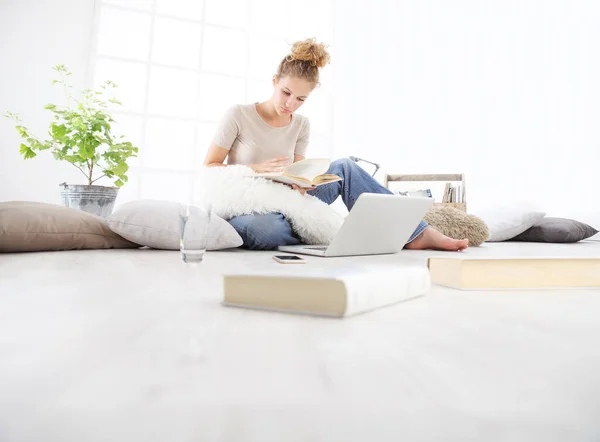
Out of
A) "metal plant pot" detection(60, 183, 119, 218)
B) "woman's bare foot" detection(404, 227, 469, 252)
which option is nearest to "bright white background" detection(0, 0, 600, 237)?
"metal plant pot" detection(60, 183, 119, 218)

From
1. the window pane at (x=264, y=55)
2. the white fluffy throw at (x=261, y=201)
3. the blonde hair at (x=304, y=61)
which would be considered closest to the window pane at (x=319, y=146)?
the window pane at (x=264, y=55)

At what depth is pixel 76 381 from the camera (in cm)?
38

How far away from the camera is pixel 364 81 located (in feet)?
15.4

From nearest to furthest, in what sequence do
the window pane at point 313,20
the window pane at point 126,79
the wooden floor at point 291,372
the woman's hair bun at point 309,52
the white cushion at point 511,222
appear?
the wooden floor at point 291,372 < the woman's hair bun at point 309,52 < the white cushion at point 511,222 < the window pane at point 126,79 < the window pane at point 313,20

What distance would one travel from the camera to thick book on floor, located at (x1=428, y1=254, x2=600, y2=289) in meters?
0.90

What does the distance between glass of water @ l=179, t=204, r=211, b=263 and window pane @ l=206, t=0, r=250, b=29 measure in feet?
11.1

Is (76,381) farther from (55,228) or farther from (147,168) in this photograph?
(147,168)

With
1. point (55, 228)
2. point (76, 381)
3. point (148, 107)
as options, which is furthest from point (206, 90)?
point (76, 381)

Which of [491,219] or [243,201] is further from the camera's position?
[491,219]

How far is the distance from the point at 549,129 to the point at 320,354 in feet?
12.9

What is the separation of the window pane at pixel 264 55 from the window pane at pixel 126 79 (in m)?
1.03

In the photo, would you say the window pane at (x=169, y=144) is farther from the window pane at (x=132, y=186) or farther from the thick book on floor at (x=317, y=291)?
the thick book on floor at (x=317, y=291)

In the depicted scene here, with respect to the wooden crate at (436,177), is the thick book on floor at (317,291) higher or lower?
lower

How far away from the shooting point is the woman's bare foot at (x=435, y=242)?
1.98 meters
